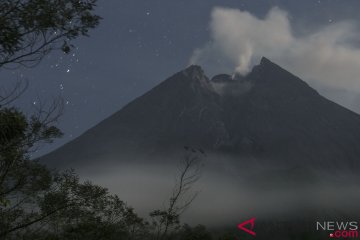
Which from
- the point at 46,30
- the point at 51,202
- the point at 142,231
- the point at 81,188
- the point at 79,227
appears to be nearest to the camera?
the point at 46,30

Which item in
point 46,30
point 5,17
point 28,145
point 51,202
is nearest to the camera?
point 5,17

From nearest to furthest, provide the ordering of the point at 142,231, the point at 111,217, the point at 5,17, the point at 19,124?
1. the point at 5,17
2. the point at 19,124
3. the point at 111,217
4. the point at 142,231

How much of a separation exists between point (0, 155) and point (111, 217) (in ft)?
57.7

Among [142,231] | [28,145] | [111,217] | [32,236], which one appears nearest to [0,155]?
[28,145]

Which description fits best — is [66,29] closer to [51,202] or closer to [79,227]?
[51,202]

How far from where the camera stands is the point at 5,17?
485 inches

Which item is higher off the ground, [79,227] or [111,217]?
[111,217]

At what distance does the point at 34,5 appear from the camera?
13.0 meters

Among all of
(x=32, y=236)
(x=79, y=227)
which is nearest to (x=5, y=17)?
(x=32, y=236)

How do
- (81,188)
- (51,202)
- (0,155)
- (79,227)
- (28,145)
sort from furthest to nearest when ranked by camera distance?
(79,227), (81,188), (51,202), (28,145), (0,155)

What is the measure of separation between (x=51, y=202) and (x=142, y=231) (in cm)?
2167

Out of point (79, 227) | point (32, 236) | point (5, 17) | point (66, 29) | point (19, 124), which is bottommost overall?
point (32, 236)

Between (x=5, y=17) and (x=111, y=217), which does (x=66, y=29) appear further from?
(x=111, y=217)

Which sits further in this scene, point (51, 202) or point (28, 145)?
point (51, 202)
